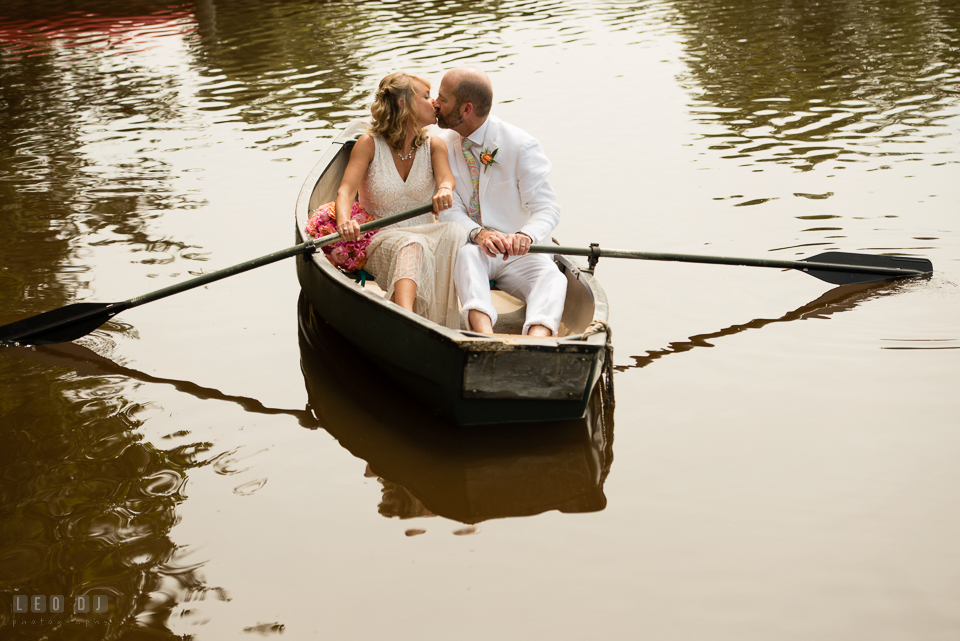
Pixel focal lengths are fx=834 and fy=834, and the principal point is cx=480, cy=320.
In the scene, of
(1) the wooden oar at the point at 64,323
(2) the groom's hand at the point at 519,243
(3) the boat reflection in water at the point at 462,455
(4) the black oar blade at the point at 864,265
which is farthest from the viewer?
(4) the black oar blade at the point at 864,265

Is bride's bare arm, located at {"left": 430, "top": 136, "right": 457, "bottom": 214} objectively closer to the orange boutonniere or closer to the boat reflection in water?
the orange boutonniere

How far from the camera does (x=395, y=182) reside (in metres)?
4.40

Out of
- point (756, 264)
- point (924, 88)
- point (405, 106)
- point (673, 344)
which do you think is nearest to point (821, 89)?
point (924, 88)

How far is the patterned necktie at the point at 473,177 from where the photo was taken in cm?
429

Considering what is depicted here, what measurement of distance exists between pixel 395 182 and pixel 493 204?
53cm

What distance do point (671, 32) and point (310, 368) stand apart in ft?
35.6

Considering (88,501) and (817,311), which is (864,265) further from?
(88,501)

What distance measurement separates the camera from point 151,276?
555 cm

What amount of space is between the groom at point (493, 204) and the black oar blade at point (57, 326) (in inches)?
77.6

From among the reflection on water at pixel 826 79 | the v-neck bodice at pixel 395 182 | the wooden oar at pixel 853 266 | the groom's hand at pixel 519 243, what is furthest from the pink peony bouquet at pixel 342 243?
the reflection on water at pixel 826 79

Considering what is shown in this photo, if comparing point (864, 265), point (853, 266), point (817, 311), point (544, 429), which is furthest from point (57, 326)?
point (864, 265)

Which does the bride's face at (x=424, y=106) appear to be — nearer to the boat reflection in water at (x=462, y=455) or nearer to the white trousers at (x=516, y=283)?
the white trousers at (x=516, y=283)

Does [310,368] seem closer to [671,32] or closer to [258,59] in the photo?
[258,59]

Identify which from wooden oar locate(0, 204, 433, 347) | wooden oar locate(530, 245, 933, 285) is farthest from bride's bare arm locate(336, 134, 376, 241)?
wooden oar locate(530, 245, 933, 285)
